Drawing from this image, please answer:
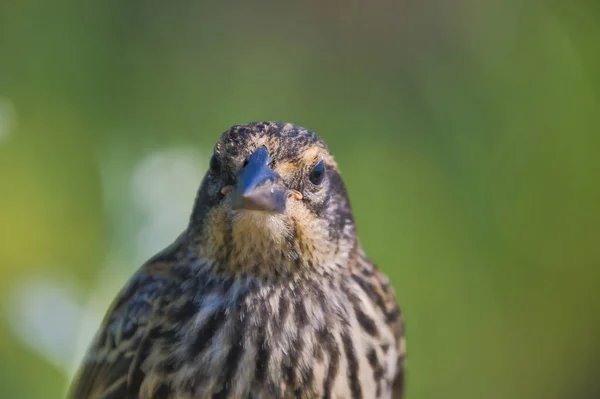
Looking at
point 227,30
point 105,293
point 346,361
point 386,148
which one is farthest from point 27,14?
point 346,361

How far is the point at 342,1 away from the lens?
90.6 inches

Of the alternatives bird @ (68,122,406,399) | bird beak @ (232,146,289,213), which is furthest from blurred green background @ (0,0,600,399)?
bird beak @ (232,146,289,213)

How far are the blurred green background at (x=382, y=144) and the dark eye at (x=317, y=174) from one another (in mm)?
945

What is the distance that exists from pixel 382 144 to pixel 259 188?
122cm

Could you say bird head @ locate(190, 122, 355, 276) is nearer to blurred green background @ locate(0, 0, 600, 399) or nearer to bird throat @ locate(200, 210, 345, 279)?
bird throat @ locate(200, 210, 345, 279)

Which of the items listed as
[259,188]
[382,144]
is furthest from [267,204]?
[382,144]

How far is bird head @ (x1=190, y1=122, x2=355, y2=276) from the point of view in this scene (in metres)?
1.08

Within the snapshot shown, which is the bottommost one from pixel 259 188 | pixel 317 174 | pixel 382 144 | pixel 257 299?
pixel 257 299

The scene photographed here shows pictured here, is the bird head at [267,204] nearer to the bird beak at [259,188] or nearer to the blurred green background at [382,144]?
the bird beak at [259,188]

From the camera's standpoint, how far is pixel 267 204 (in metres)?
1.04

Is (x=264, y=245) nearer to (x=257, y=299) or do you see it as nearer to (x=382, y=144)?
(x=257, y=299)

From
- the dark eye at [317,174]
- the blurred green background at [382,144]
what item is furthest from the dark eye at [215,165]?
the blurred green background at [382,144]

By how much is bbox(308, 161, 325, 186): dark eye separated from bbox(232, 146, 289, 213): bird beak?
0.09 meters

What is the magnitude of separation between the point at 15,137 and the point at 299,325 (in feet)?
4.46
